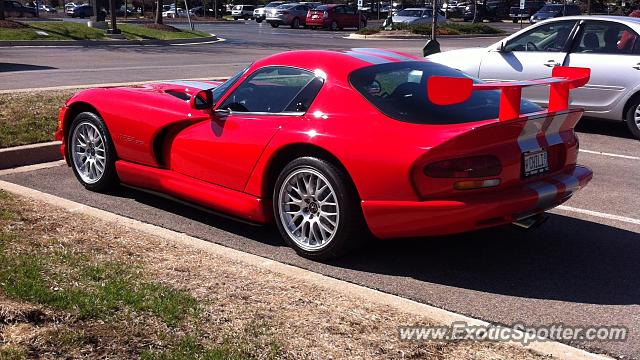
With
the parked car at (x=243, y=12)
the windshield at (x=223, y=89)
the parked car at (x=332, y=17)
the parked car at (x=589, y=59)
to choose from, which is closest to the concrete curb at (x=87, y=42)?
the parked car at (x=332, y=17)

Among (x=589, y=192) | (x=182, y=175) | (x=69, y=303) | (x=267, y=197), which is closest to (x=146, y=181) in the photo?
(x=182, y=175)

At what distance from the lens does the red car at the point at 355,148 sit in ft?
15.1

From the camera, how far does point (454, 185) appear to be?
455 centimetres

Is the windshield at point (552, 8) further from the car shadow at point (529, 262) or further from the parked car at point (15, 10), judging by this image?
the car shadow at point (529, 262)

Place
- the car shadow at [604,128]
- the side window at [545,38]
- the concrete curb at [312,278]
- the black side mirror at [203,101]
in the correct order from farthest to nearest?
the car shadow at [604,128] < the side window at [545,38] < the black side mirror at [203,101] < the concrete curb at [312,278]

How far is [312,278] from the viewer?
15.2ft

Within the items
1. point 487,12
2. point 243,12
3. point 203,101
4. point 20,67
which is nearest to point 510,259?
point 203,101

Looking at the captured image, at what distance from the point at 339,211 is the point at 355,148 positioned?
0.43 metres

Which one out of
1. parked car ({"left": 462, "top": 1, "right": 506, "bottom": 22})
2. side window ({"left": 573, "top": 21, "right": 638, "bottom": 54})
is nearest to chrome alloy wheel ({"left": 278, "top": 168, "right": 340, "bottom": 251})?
side window ({"left": 573, "top": 21, "right": 638, "bottom": 54})

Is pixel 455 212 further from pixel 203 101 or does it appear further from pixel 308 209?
pixel 203 101

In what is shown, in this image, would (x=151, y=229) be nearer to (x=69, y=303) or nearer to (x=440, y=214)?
(x=69, y=303)

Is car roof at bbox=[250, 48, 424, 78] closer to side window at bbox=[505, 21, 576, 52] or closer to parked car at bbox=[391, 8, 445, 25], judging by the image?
side window at bbox=[505, 21, 576, 52]

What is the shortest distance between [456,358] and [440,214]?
45.6 inches

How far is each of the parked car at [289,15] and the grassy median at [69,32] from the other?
53.2 ft
